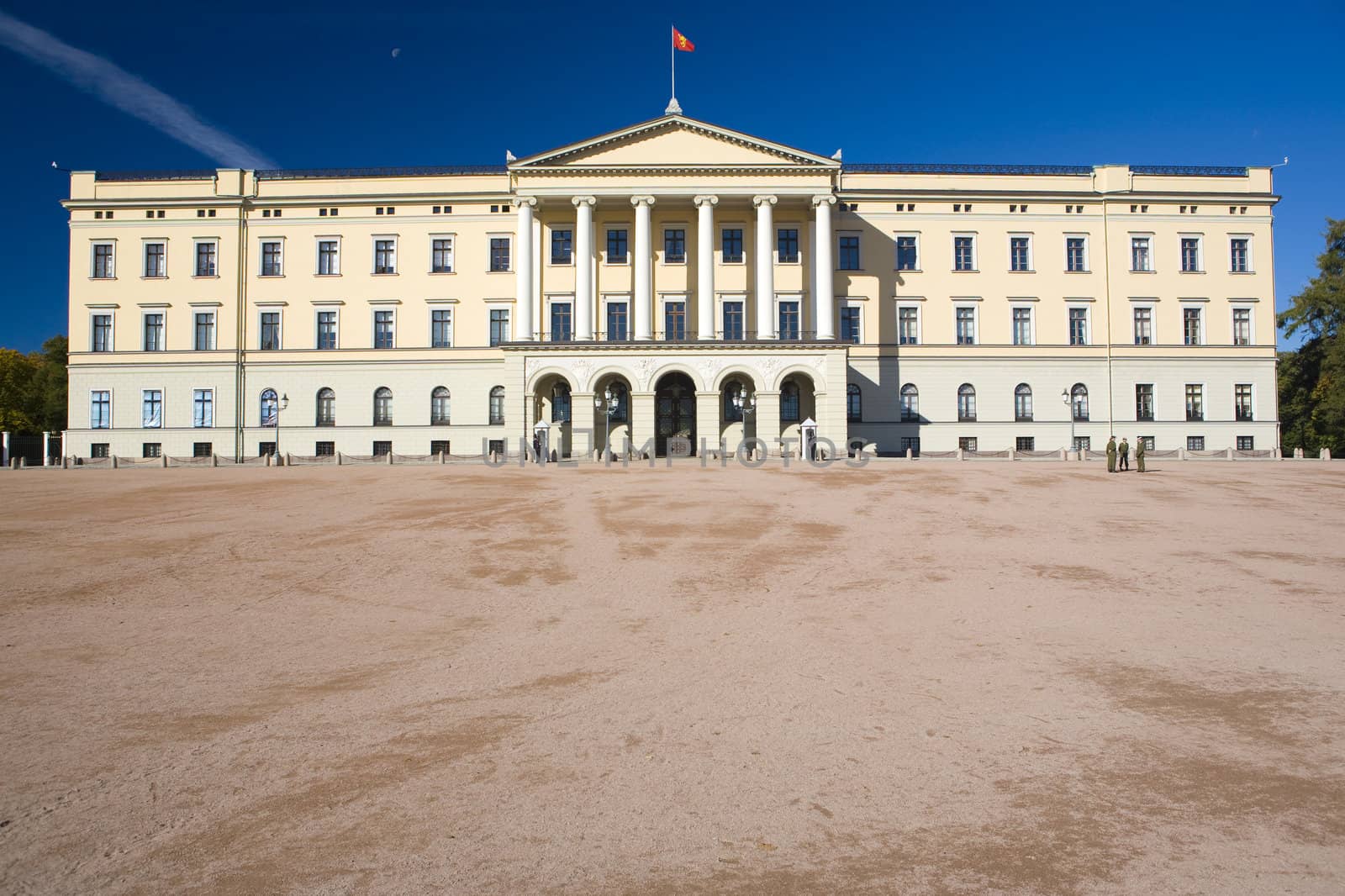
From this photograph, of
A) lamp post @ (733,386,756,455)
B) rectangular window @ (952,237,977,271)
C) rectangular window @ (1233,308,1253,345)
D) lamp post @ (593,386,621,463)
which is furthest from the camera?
rectangular window @ (1233,308,1253,345)

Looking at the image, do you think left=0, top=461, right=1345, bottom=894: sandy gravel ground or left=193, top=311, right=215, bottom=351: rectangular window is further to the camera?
left=193, top=311, right=215, bottom=351: rectangular window

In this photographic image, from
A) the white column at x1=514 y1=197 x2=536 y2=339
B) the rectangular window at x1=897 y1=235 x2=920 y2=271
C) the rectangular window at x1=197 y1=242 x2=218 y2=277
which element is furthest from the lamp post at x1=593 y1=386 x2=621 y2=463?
the rectangular window at x1=197 y1=242 x2=218 y2=277

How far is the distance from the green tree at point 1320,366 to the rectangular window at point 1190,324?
9.99 meters

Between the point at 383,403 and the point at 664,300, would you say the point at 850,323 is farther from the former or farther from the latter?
the point at 383,403

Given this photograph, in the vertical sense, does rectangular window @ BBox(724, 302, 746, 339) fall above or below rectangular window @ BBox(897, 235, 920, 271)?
below

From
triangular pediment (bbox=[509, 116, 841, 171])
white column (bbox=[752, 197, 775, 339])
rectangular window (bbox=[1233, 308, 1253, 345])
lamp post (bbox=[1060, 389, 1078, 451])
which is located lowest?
lamp post (bbox=[1060, 389, 1078, 451])

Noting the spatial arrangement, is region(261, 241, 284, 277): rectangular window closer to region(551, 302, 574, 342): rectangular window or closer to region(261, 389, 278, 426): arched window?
region(261, 389, 278, 426): arched window

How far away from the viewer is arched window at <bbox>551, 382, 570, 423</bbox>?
4194cm

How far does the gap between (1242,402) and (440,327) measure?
162ft

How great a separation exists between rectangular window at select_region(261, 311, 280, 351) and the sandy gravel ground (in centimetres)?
3528

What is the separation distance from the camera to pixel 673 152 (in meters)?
40.9

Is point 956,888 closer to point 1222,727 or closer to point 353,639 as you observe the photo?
point 1222,727

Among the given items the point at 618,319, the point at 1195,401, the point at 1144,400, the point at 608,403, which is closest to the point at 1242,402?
the point at 1195,401

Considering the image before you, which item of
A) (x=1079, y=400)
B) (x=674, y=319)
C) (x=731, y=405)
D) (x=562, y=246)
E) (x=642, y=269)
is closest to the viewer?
(x=642, y=269)
